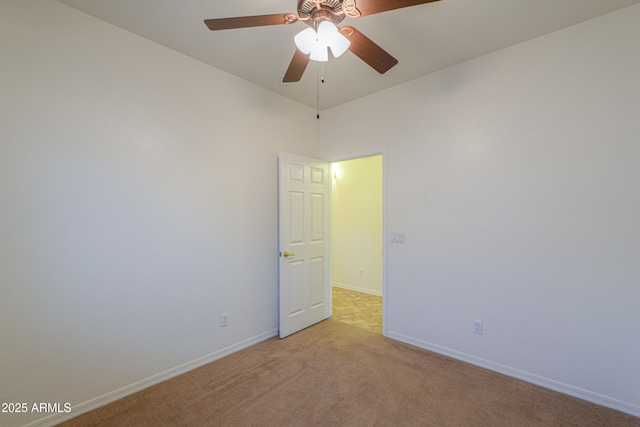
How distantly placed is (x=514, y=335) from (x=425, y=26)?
2.55 m

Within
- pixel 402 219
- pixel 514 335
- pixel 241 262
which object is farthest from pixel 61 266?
pixel 514 335

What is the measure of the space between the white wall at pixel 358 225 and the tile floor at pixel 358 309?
268 mm

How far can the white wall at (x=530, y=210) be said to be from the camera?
6.16 feet

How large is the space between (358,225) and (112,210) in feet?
12.2

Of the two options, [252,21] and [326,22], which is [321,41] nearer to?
[326,22]

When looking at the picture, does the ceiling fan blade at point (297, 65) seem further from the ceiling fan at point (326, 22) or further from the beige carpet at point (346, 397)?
the beige carpet at point (346, 397)

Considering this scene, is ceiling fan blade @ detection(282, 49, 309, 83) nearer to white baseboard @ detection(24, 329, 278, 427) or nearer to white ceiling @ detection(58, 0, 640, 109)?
white ceiling @ detection(58, 0, 640, 109)

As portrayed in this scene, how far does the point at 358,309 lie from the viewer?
3.95 meters

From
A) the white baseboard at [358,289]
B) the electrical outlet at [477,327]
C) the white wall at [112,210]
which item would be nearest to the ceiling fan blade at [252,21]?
the white wall at [112,210]

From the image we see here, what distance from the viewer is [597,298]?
1945 mm

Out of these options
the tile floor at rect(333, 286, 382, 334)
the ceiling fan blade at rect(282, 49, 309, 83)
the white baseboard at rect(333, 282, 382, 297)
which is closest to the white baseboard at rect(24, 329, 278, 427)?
the tile floor at rect(333, 286, 382, 334)

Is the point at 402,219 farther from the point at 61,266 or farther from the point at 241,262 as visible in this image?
the point at 61,266

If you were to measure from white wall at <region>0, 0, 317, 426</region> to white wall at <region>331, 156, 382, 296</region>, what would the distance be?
227 cm

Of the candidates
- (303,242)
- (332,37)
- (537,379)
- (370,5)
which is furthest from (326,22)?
(537,379)
